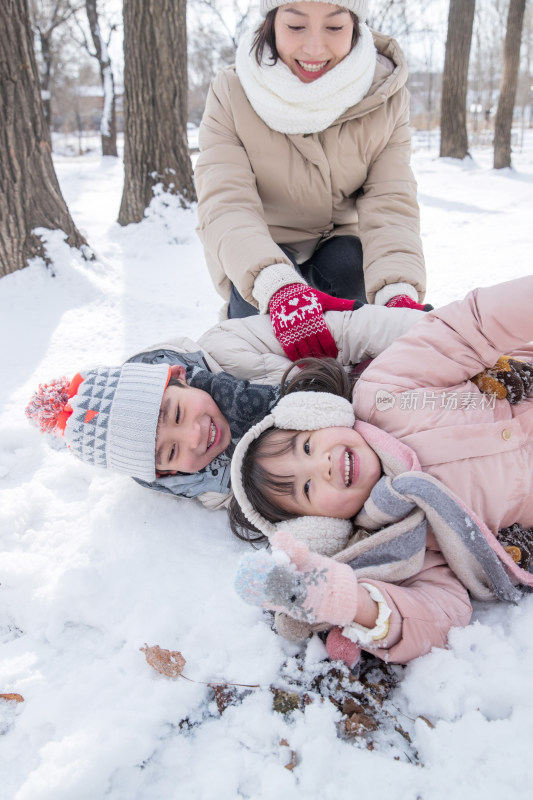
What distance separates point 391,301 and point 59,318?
6.05 ft

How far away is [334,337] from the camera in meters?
1.75

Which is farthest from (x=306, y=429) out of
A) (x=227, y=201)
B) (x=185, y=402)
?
(x=227, y=201)

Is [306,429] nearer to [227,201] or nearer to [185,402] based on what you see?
[185,402]

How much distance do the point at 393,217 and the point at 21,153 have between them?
221cm

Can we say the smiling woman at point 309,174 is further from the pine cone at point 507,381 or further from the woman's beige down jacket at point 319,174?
the pine cone at point 507,381

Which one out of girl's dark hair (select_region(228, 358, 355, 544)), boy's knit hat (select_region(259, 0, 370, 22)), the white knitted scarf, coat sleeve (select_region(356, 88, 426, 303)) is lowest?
girl's dark hair (select_region(228, 358, 355, 544))

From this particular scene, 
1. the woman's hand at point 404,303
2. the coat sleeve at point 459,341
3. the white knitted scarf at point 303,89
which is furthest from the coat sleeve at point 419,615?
the white knitted scarf at point 303,89

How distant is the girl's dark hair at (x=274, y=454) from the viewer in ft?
4.49

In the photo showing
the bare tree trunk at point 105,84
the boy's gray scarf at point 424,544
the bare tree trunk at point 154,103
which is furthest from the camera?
the bare tree trunk at point 105,84

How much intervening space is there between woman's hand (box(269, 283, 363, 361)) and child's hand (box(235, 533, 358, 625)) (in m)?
0.78

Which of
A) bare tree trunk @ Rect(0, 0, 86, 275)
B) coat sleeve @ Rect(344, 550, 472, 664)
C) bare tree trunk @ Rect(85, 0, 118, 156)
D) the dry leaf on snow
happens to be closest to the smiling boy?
the dry leaf on snow

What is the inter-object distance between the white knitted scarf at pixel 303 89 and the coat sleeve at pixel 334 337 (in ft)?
2.41

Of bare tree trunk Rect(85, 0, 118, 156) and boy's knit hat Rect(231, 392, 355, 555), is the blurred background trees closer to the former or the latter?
bare tree trunk Rect(85, 0, 118, 156)

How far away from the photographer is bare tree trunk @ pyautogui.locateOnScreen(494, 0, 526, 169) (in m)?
7.06
